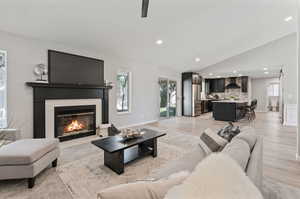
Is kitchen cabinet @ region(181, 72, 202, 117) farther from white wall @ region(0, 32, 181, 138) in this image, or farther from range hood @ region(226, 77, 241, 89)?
white wall @ region(0, 32, 181, 138)

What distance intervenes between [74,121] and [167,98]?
15.0ft

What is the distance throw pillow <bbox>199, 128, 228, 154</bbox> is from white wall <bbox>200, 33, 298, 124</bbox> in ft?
20.5

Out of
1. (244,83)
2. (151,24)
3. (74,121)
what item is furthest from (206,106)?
(74,121)

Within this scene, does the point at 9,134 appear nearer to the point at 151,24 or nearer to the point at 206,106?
the point at 151,24

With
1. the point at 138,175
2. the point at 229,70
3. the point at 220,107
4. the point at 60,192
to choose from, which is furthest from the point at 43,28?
the point at 229,70

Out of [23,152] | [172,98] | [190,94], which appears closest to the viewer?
[23,152]

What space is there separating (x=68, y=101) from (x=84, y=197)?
2842 mm

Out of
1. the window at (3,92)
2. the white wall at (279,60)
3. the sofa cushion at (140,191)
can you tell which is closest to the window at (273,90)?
the white wall at (279,60)

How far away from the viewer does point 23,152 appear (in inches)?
77.4

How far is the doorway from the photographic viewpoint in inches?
289

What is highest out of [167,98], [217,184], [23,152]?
[167,98]

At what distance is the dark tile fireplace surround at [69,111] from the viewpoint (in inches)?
139

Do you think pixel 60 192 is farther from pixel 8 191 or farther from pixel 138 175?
pixel 138 175

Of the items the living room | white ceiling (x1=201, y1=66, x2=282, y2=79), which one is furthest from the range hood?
the living room
